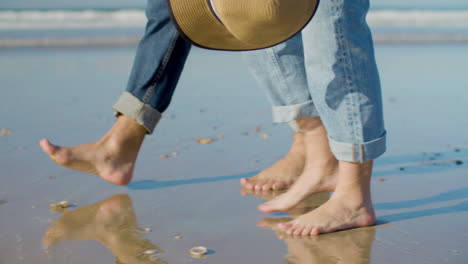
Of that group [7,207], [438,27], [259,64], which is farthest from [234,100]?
[438,27]

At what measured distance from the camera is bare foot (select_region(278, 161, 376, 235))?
1753 mm


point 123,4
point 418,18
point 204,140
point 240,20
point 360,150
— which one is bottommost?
point 418,18

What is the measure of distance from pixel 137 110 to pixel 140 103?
3cm

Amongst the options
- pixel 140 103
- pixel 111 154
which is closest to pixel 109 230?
pixel 111 154

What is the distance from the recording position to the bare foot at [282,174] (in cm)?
221

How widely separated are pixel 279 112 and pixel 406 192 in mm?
520

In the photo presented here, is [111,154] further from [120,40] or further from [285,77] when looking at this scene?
[120,40]

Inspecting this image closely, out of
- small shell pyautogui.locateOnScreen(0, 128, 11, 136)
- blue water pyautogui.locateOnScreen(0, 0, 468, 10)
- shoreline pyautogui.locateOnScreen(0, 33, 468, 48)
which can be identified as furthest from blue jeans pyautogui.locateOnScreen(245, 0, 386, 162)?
blue water pyautogui.locateOnScreen(0, 0, 468, 10)

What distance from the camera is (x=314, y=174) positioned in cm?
200

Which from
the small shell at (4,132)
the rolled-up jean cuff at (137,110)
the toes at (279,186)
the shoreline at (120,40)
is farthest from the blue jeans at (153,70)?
the shoreline at (120,40)

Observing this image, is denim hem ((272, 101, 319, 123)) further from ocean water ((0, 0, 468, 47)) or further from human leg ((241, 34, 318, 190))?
ocean water ((0, 0, 468, 47))

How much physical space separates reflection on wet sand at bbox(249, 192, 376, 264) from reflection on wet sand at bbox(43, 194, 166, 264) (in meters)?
0.35

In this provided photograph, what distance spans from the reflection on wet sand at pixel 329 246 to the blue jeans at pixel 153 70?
0.58 metres

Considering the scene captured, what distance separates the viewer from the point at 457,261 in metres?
1.51
